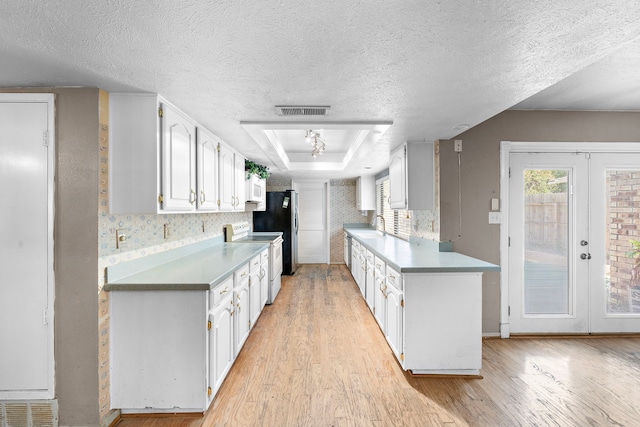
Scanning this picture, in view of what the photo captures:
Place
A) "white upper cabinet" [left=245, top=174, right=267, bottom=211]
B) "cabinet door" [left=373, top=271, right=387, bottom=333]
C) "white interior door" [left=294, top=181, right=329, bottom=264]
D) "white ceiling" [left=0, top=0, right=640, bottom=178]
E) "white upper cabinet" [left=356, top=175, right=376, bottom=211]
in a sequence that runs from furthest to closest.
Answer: "white interior door" [left=294, top=181, right=329, bottom=264] < "white upper cabinet" [left=356, top=175, right=376, bottom=211] < "white upper cabinet" [left=245, top=174, right=267, bottom=211] < "cabinet door" [left=373, top=271, right=387, bottom=333] < "white ceiling" [left=0, top=0, right=640, bottom=178]

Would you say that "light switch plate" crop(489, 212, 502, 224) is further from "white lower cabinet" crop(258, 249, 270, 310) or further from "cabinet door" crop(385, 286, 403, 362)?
"white lower cabinet" crop(258, 249, 270, 310)

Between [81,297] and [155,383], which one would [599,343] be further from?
[81,297]

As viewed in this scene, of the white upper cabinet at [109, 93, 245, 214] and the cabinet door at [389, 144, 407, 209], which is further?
the cabinet door at [389, 144, 407, 209]

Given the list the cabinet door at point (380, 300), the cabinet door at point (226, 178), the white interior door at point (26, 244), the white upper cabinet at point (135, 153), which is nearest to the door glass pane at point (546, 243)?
the cabinet door at point (380, 300)

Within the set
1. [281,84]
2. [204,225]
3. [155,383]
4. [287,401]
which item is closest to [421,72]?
[281,84]

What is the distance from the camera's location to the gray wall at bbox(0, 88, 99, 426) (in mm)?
1826

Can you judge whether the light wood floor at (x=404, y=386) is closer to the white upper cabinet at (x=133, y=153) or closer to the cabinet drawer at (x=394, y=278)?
the cabinet drawer at (x=394, y=278)

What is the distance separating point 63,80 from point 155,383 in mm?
1957

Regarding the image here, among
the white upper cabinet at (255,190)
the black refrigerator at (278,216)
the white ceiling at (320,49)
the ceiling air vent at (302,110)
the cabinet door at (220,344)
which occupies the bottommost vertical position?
the cabinet door at (220,344)

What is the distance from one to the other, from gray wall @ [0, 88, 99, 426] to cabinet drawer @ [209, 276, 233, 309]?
2.23 ft

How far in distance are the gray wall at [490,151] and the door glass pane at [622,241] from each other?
484 millimetres

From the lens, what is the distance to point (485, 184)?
319 cm

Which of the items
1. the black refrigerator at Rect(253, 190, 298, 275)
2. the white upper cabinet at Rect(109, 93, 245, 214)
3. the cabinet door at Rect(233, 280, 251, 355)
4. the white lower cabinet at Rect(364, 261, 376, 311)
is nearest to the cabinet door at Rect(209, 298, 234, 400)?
the cabinet door at Rect(233, 280, 251, 355)

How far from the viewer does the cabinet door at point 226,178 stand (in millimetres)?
3100
